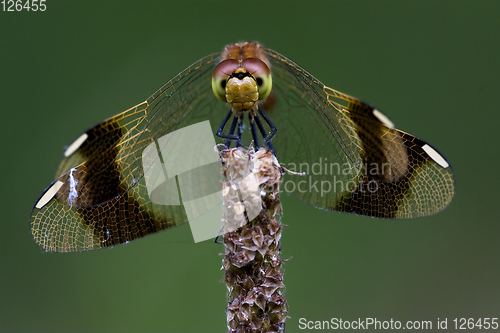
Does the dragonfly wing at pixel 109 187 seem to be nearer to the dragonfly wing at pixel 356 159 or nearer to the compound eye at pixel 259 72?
the compound eye at pixel 259 72

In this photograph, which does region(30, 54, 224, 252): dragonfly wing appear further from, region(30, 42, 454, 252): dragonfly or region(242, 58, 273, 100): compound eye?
region(242, 58, 273, 100): compound eye

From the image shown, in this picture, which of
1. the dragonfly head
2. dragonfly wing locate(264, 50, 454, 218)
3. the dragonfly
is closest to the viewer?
the dragonfly head

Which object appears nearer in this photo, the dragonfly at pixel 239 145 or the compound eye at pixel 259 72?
the compound eye at pixel 259 72

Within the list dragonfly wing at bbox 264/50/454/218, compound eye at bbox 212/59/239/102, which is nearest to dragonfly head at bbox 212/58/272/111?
compound eye at bbox 212/59/239/102

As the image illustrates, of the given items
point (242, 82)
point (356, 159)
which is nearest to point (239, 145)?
point (242, 82)

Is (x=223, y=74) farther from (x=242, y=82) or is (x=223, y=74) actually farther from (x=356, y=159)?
(x=356, y=159)

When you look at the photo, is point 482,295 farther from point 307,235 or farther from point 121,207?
point 121,207

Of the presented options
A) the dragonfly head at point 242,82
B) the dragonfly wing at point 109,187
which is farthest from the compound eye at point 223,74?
the dragonfly wing at point 109,187
